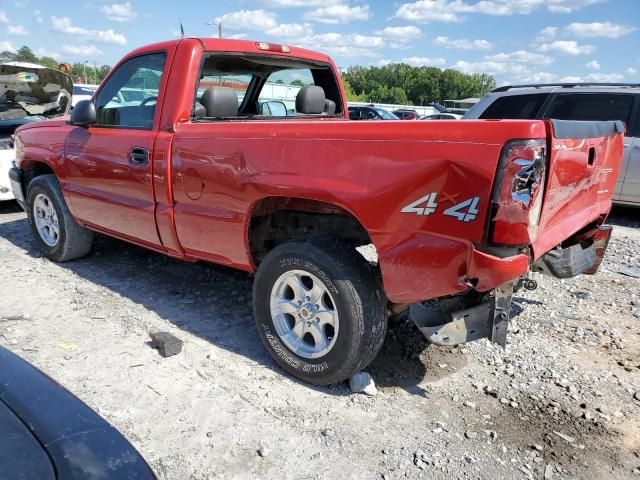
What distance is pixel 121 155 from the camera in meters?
3.92

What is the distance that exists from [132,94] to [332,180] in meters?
2.26

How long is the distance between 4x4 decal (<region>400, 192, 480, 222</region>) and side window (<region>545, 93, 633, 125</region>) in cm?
574

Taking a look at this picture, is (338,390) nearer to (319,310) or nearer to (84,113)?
(319,310)

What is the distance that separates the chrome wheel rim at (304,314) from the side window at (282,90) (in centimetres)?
193

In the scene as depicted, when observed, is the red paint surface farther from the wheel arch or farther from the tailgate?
the wheel arch

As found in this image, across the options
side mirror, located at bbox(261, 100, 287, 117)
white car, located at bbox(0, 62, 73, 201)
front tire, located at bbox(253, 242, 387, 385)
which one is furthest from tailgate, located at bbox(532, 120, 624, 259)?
white car, located at bbox(0, 62, 73, 201)

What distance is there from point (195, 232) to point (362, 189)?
1.42 m

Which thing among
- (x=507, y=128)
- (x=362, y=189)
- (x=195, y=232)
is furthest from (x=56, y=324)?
(x=507, y=128)

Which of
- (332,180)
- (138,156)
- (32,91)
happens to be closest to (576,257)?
(332,180)

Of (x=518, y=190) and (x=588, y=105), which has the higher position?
(x=588, y=105)

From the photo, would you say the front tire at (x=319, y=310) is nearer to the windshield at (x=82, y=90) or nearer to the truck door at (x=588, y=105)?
the truck door at (x=588, y=105)

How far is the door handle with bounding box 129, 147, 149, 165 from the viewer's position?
145 inches

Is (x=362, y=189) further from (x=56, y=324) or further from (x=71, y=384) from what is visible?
(x=56, y=324)

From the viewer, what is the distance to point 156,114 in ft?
12.1
